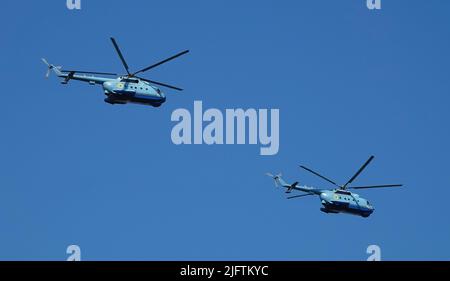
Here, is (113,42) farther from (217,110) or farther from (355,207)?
(355,207)

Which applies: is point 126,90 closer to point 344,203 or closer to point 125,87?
point 125,87

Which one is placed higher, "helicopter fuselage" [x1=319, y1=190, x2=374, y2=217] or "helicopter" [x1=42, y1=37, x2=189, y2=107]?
"helicopter" [x1=42, y1=37, x2=189, y2=107]

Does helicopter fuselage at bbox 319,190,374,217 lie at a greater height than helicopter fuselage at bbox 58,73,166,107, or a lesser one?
lesser

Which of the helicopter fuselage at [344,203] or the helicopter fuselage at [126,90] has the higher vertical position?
the helicopter fuselage at [126,90]

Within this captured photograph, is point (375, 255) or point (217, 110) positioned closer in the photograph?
point (375, 255)

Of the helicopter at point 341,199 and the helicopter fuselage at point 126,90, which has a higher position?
the helicopter fuselage at point 126,90

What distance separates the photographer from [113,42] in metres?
62.2

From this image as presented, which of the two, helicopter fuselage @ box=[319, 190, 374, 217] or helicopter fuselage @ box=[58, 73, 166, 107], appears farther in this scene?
helicopter fuselage @ box=[319, 190, 374, 217]

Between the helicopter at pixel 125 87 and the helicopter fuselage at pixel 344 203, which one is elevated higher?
the helicopter at pixel 125 87

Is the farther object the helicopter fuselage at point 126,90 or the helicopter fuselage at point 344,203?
the helicopter fuselage at point 344,203
